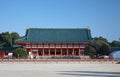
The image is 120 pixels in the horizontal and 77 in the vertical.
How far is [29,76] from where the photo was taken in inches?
813

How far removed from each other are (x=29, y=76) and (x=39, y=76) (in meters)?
0.75

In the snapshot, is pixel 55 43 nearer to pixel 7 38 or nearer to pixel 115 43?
pixel 115 43

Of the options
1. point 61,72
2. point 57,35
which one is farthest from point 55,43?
point 61,72

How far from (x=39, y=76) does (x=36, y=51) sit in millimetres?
42407

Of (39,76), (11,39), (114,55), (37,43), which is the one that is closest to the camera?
(39,76)

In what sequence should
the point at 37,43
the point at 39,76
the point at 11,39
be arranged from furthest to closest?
the point at 11,39 → the point at 37,43 → the point at 39,76

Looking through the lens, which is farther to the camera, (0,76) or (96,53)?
(96,53)

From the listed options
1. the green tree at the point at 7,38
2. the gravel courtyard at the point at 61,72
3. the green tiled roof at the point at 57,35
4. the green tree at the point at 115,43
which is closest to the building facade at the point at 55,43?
the green tiled roof at the point at 57,35

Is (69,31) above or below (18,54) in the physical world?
above

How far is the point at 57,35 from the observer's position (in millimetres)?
66000

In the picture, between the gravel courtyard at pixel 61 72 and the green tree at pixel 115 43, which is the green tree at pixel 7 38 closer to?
the green tree at pixel 115 43

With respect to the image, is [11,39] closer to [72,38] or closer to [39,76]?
[72,38]

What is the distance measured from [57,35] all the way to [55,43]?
3885 millimetres

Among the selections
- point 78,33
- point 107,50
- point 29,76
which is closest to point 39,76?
point 29,76
